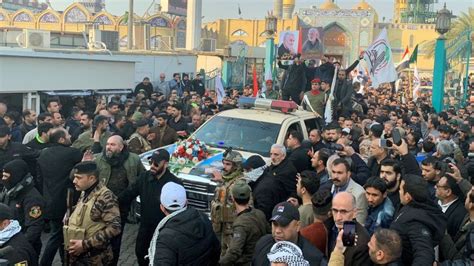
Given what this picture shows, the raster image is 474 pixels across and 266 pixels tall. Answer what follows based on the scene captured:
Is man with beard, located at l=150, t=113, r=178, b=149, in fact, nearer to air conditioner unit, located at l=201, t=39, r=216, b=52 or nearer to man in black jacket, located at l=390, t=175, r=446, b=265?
man in black jacket, located at l=390, t=175, r=446, b=265

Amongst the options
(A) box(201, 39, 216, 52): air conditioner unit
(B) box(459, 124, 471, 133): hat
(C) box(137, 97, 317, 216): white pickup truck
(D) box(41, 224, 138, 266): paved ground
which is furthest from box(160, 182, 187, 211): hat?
(A) box(201, 39, 216, 52): air conditioner unit

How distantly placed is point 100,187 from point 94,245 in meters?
0.60

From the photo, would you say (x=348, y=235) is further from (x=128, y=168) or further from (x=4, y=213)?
(x=128, y=168)

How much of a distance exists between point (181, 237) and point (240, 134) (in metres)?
5.44

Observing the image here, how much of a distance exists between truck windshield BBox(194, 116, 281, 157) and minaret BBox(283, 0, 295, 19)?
70.2 metres

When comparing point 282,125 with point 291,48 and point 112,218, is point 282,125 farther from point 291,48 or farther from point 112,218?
point 291,48

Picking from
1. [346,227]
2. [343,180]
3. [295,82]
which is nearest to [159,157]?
[343,180]

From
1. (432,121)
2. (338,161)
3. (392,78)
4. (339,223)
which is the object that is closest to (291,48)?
(392,78)

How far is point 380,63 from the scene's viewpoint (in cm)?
1664

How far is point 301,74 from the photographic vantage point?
15.1 metres

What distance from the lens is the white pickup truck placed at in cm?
937

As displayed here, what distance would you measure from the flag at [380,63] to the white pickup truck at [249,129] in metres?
6.12

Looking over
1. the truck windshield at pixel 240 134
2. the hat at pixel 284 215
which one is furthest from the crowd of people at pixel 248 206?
the truck windshield at pixel 240 134

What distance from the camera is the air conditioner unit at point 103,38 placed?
2481 cm
